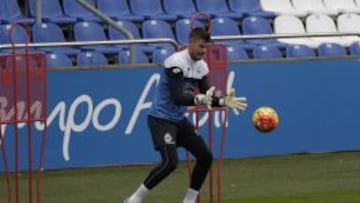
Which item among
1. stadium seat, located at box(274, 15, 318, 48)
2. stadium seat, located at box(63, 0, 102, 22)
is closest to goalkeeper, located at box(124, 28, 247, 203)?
stadium seat, located at box(63, 0, 102, 22)

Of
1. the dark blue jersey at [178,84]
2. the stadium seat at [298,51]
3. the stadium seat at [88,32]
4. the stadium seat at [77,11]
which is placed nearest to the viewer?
the dark blue jersey at [178,84]

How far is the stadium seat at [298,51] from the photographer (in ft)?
68.6

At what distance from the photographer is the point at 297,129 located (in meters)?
18.7

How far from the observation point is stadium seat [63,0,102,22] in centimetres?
2072

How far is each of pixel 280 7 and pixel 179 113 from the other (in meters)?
11.3

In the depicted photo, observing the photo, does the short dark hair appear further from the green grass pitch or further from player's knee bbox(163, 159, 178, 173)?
the green grass pitch

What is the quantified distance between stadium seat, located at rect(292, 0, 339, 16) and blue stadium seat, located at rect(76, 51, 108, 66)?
20.8ft

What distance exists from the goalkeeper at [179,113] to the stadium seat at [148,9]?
8.85 metres

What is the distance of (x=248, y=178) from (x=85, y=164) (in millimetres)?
2729

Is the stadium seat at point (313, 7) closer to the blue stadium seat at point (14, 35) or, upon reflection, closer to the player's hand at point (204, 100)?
the blue stadium seat at point (14, 35)

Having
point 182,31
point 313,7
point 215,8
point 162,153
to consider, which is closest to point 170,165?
point 162,153

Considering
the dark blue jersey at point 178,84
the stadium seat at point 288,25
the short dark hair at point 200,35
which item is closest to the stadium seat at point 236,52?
the stadium seat at point 288,25

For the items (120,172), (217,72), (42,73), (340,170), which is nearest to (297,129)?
(340,170)

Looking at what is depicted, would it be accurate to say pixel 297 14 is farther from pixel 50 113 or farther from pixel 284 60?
pixel 50 113
